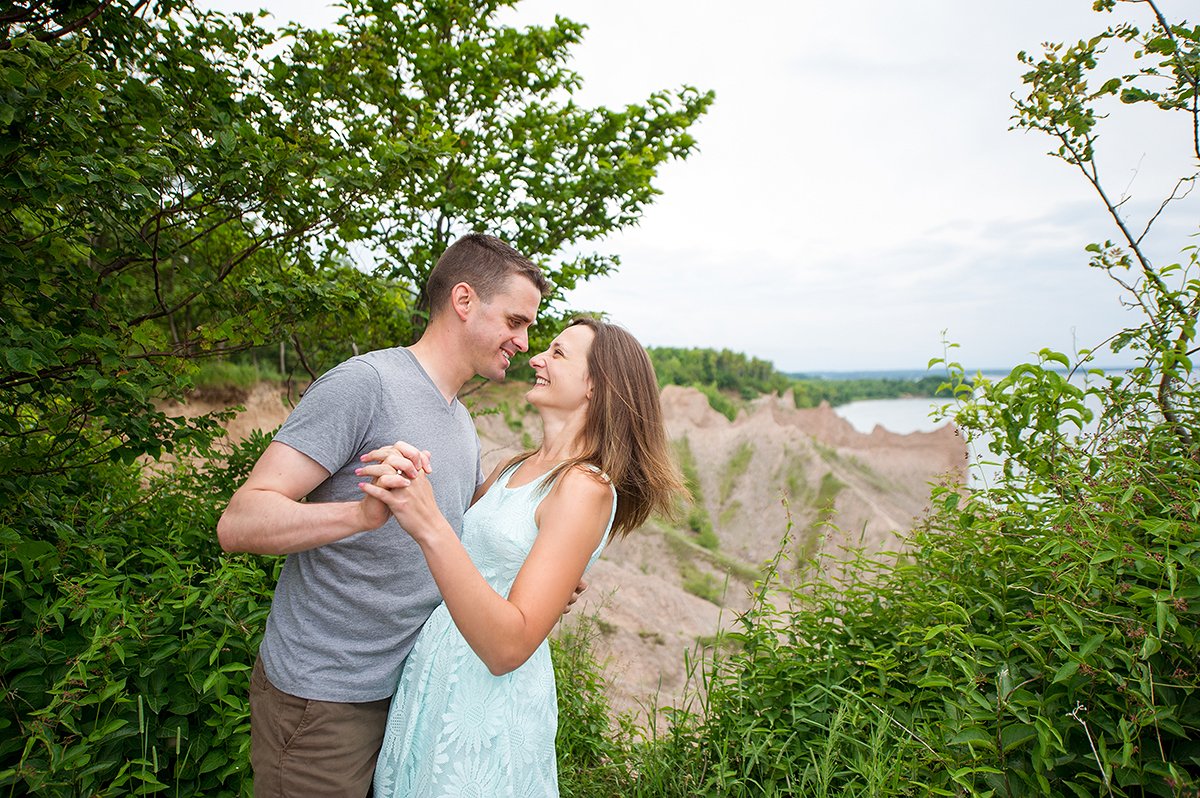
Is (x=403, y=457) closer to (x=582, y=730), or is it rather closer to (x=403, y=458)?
(x=403, y=458)

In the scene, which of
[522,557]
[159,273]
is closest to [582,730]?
[522,557]

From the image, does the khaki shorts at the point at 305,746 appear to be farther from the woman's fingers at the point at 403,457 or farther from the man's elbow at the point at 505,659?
the woman's fingers at the point at 403,457

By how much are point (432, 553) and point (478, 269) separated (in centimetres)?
92

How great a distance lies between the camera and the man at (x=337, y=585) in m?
A: 1.55

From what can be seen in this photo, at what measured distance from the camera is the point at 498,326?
1.93m

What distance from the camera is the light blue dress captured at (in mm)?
1611

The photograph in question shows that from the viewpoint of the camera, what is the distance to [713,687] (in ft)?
9.43

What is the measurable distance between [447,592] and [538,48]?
400 centimetres

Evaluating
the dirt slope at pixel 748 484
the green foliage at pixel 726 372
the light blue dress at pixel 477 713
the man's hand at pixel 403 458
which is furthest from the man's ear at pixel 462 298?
the green foliage at pixel 726 372

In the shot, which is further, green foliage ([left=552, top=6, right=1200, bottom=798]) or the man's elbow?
green foliage ([left=552, top=6, right=1200, bottom=798])

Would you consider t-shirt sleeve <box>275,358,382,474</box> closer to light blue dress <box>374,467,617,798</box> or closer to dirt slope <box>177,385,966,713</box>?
light blue dress <box>374,467,617,798</box>

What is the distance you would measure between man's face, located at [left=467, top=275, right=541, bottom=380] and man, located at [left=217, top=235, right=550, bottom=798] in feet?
0.54

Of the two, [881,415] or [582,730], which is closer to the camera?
[582,730]

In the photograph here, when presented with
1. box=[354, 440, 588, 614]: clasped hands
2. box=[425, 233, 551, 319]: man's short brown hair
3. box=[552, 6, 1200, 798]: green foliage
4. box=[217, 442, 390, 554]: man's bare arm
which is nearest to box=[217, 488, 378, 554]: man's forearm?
box=[217, 442, 390, 554]: man's bare arm
